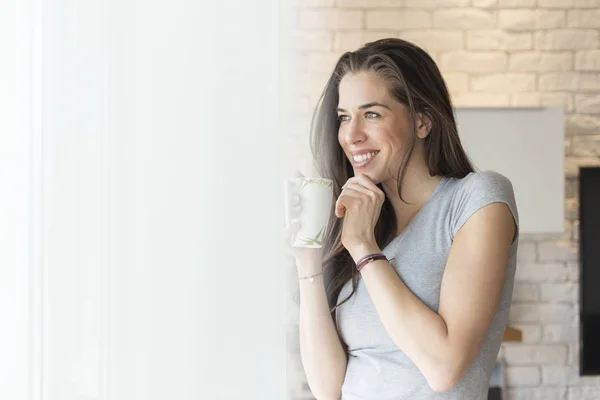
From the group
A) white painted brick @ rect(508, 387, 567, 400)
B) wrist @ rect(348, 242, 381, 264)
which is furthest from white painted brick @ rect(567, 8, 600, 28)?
wrist @ rect(348, 242, 381, 264)

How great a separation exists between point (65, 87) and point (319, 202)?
1.55 ft

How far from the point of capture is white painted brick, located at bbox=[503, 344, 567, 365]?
1.91 m

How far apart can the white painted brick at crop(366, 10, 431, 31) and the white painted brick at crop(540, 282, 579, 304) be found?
0.84 meters

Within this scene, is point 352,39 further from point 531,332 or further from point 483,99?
point 531,332

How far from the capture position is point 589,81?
1931 millimetres

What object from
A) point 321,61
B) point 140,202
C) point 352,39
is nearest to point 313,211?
→ point 140,202

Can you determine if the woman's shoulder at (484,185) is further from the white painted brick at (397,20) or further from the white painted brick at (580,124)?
the white painted brick at (580,124)

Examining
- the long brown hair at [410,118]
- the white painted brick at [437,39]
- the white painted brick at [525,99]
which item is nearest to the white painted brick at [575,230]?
the white painted brick at [525,99]

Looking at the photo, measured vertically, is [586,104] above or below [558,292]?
above

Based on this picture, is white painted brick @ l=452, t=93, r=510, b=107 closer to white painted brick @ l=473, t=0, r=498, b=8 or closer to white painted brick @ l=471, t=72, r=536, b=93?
white painted brick @ l=471, t=72, r=536, b=93

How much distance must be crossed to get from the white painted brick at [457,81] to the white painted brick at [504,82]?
22 millimetres

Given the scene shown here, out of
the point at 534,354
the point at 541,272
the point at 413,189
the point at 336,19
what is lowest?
the point at 534,354

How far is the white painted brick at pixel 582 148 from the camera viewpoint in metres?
1.93

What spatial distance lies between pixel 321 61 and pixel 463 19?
462 mm
